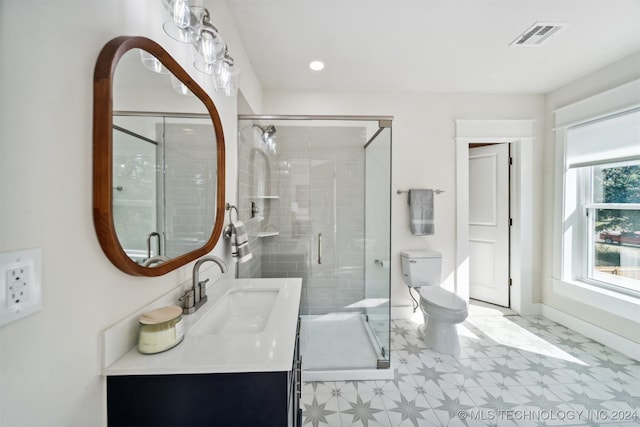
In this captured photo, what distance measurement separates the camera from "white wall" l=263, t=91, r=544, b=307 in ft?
9.00

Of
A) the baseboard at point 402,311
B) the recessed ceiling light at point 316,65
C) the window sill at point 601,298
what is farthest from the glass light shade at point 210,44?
the window sill at point 601,298

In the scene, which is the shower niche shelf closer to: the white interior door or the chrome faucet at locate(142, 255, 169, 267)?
the chrome faucet at locate(142, 255, 169, 267)

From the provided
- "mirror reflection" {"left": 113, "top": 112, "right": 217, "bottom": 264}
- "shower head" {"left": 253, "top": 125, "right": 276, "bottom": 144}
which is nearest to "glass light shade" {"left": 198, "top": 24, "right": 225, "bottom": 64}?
"mirror reflection" {"left": 113, "top": 112, "right": 217, "bottom": 264}

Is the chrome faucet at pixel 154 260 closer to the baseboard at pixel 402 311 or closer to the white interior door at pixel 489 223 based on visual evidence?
the baseboard at pixel 402 311

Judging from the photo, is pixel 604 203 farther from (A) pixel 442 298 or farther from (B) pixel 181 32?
(B) pixel 181 32

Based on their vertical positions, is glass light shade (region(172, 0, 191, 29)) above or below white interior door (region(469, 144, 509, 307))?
above

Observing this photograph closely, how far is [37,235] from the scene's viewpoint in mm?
502

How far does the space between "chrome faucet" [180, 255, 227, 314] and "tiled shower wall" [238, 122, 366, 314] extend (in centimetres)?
101

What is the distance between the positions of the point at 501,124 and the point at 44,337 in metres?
3.75

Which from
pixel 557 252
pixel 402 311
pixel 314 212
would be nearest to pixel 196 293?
pixel 314 212

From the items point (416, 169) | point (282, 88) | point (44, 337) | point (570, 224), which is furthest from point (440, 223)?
point (44, 337)

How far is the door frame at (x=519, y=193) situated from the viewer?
2732mm

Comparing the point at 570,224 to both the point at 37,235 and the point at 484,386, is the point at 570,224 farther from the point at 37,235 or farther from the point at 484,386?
the point at 37,235

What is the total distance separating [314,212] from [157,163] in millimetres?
1564
